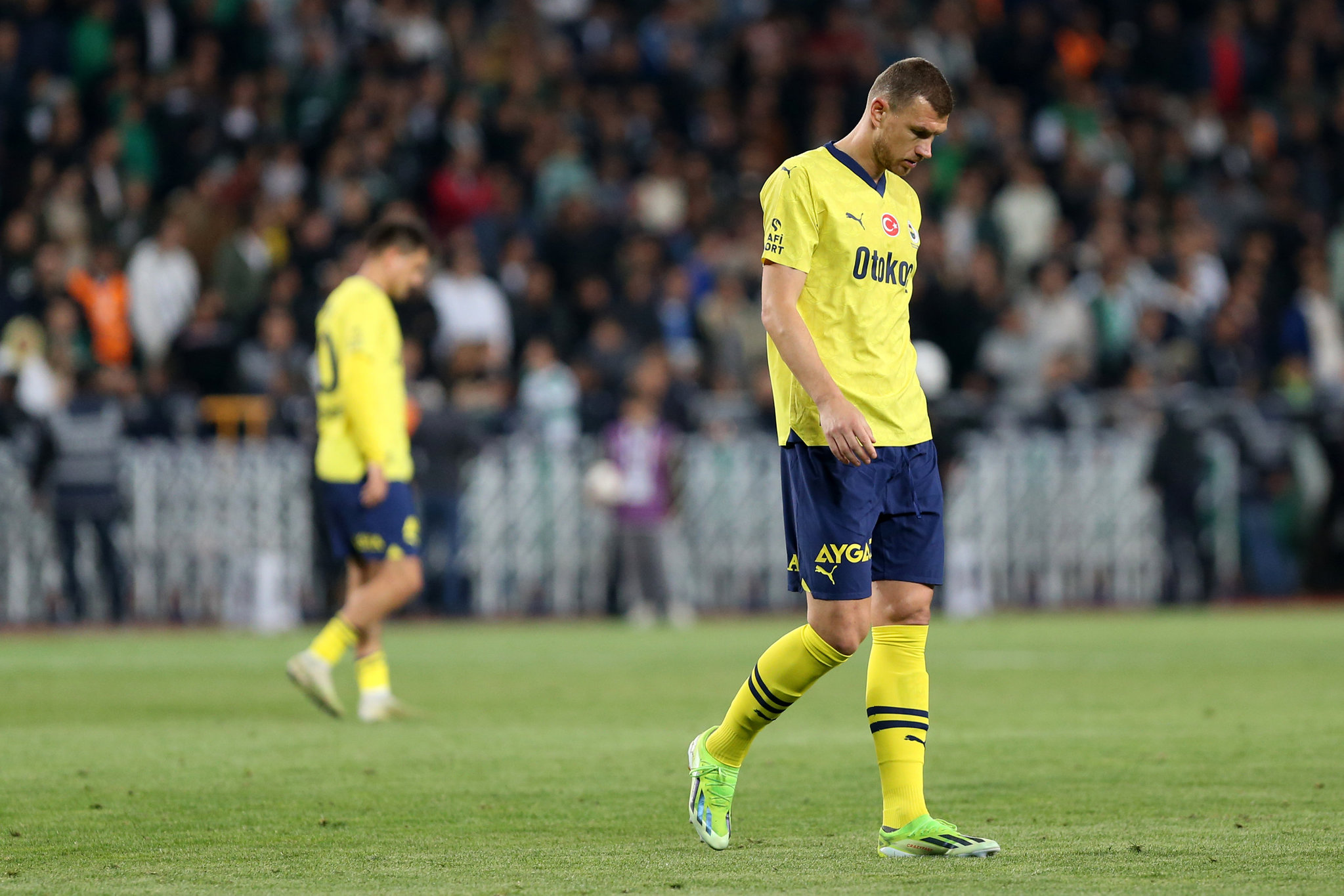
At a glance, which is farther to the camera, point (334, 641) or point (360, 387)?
point (360, 387)

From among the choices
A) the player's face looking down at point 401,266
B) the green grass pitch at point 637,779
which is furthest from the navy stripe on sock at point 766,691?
the player's face looking down at point 401,266

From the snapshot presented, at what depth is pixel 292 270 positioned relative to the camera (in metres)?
19.1

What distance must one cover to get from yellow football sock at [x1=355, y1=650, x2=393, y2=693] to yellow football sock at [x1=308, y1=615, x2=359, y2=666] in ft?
0.62

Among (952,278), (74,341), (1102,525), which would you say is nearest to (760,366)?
(952,278)

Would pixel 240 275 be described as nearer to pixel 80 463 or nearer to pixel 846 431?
pixel 80 463

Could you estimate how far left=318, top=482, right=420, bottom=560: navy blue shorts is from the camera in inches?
417

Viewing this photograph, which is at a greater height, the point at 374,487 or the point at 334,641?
the point at 374,487

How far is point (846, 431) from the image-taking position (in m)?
6.09

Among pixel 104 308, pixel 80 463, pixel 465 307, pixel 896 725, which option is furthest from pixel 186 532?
pixel 896 725

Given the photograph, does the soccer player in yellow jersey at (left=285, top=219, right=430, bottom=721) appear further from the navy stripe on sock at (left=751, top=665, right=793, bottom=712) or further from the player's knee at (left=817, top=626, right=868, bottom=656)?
the player's knee at (left=817, top=626, right=868, bottom=656)

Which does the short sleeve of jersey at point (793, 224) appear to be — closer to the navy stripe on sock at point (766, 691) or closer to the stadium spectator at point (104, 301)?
the navy stripe on sock at point (766, 691)

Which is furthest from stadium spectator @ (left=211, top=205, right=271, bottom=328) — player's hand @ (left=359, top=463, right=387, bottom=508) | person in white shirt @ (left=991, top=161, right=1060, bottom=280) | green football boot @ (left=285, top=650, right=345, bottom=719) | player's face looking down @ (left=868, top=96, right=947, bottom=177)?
player's face looking down @ (left=868, top=96, right=947, bottom=177)

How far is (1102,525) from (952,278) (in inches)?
116

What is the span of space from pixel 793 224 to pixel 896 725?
5.24 ft
